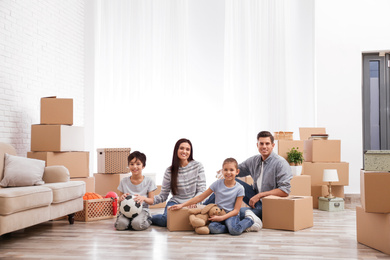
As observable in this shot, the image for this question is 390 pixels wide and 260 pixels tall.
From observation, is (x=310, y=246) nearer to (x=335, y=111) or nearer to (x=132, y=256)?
(x=132, y=256)

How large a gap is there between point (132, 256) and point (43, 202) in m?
1.18

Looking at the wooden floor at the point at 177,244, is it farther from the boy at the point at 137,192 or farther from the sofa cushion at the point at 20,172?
the sofa cushion at the point at 20,172

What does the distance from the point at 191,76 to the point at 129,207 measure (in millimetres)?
3208

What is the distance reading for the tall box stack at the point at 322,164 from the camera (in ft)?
18.1

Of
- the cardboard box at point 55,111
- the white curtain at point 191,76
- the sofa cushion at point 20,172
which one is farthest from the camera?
the white curtain at point 191,76

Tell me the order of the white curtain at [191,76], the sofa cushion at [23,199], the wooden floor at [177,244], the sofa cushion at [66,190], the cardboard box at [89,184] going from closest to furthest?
the wooden floor at [177,244]
the sofa cushion at [23,199]
the sofa cushion at [66,190]
the cardboard box at [89,184]
the white curtain at [191,76]

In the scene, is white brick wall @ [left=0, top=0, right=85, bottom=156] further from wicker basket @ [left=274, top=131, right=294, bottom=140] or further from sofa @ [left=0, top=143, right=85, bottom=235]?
wicker basket @ [left=274, top=131, right=294, bottom=140]

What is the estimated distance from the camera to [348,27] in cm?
609

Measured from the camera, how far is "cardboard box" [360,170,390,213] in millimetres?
3035

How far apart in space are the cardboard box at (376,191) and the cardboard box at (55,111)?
3275 millimetres

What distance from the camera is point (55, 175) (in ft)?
14.5

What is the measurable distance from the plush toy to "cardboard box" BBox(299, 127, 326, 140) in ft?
8.25

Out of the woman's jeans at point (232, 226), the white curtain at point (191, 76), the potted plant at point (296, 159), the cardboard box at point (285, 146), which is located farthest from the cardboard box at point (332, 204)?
the woman's jeans at point (232, 226)

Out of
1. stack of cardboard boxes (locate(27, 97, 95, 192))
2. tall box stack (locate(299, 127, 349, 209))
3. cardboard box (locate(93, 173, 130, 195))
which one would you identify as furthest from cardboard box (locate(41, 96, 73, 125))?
tall box stack (locate(299, 127, 349, 209))
